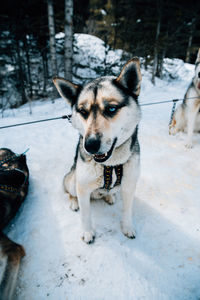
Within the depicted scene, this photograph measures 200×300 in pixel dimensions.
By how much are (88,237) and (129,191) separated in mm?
660

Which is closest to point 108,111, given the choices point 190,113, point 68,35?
point 190,113

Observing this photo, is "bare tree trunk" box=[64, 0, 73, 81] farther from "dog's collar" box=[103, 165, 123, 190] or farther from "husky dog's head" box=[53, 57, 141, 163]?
"dog's collar" box=[103, 165, 123, 190]

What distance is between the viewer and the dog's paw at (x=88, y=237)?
1672mm

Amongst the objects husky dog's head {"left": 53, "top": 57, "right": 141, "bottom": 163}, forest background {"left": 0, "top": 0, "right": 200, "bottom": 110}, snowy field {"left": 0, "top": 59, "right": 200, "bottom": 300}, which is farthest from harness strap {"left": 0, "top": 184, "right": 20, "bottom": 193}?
forest background {"left": 0, "top": 0, "right": 200, "bottom": 110}

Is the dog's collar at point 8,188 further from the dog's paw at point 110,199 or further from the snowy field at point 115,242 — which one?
the dog's paw at point 110,199

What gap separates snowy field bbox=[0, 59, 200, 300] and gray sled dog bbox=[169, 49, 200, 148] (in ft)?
3.01

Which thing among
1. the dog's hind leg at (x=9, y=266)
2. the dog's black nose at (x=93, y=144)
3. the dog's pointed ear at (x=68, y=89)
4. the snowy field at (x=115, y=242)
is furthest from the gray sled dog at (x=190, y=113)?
the dog's hind leg at (x=9, y=266)

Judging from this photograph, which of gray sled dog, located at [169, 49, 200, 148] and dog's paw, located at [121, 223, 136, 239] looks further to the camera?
gray sled dog, located at [169, 49, 200, 148]

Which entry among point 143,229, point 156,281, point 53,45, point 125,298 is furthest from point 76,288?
point 53,45

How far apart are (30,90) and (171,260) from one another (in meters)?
8.85

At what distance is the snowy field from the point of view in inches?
53.4

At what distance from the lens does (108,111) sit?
133 centimetres

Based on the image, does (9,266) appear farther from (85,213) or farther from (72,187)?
(72,187)

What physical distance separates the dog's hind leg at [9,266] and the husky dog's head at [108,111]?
1120 millimetres
